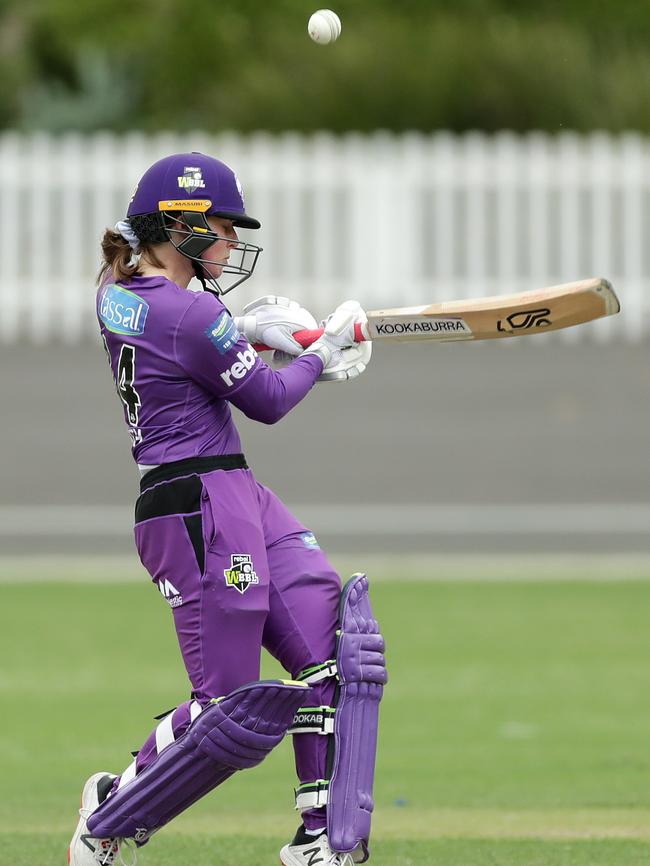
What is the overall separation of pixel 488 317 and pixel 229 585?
1070 mm

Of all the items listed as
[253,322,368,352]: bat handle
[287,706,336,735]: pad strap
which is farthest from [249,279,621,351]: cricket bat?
[287,706,336,735]: pad strap

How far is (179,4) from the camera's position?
2855 centimetres

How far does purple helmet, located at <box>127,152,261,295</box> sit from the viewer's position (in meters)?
4.97

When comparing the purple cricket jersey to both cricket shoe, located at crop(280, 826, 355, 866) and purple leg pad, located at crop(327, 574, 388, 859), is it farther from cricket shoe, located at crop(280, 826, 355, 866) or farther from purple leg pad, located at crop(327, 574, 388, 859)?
cricket shoe, located at crop(280, 826, 355, 866)

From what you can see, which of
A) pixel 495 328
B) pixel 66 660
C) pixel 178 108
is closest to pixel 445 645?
pixel 66 660

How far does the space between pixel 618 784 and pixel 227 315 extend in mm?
2942

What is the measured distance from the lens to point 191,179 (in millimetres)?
5000

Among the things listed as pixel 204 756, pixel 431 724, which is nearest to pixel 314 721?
pixel 204 756

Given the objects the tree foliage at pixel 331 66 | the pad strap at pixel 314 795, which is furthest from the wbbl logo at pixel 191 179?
the tree foliage at pixel 331 66

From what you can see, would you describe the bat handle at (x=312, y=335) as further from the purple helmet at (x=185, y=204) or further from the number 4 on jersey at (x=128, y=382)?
the number 4 on jersey at (x=128, y=382)

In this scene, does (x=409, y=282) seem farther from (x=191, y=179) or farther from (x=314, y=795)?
(x=314, y=795)

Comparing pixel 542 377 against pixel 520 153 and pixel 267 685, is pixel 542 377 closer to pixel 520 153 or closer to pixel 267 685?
pixel 520 153

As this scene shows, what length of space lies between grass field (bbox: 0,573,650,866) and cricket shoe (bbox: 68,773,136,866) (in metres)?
0.26

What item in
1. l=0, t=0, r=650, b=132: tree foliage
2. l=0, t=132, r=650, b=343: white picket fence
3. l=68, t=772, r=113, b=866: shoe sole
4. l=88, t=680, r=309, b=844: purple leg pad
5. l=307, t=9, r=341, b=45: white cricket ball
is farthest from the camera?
l=0, t=0, r=650, b=132: tree foliage
